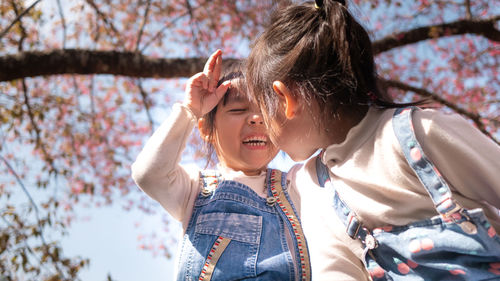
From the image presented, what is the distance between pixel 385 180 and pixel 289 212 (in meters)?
0.61

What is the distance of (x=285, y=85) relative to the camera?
1.25 metres

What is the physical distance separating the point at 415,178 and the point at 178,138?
2.88ft

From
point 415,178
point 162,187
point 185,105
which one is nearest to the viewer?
point 415,178

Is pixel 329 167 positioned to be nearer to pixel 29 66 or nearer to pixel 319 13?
pixel 319 13

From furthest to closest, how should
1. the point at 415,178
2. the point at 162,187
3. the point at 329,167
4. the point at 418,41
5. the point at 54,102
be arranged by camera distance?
1. the point at 54,102
2. the point at 418,41
3. the point at 162,187
4. the point at 329,167
5. the point at 415,178

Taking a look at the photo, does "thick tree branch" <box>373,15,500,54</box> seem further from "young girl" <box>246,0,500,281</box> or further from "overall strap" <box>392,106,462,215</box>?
"overall strap" <box>392,106,462,215</box>

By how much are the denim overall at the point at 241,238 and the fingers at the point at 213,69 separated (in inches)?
16.9

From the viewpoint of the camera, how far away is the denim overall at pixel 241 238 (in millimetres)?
1455

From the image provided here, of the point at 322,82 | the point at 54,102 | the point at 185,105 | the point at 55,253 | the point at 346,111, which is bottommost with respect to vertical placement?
the point at 55,253

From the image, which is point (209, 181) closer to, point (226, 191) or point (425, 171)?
point (226, 191)

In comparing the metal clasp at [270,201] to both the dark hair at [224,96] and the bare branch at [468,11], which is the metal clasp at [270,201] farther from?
the bare branch at [468,11]

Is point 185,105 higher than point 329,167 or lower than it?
higher

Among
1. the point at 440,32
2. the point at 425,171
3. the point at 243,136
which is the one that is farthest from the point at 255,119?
the point at 440,32

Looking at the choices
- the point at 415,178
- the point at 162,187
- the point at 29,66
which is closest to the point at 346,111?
the point at 415,178
